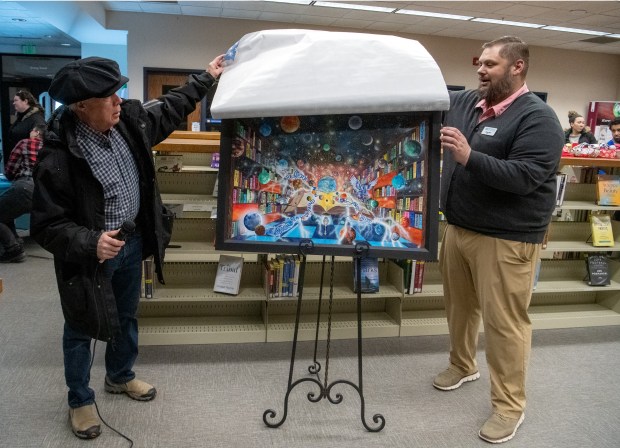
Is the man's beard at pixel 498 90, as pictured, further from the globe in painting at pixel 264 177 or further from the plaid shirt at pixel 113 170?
the plaid shirt at pixel 113 170

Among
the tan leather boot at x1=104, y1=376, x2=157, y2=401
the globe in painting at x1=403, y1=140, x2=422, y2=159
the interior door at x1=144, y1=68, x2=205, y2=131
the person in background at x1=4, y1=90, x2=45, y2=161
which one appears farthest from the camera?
the interior door at x1=144, y1=68, x2=205, y2=131

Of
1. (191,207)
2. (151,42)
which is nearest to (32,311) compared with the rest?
(191,207)

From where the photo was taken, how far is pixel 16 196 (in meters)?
4.93

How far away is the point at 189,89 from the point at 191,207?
1262mm

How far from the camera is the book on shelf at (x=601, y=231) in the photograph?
365cm

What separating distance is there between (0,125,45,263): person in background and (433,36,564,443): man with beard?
4.28m

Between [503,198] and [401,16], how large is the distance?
254 inches

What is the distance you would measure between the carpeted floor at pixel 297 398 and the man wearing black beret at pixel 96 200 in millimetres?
282

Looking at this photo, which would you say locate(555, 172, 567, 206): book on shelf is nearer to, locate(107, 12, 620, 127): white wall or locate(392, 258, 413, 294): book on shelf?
locate(392, 258, 413, 294): book on shelf

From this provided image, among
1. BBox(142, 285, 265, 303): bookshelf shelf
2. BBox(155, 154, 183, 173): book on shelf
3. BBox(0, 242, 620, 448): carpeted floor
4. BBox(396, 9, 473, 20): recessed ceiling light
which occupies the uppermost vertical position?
BBox(396, 9, 473, 20): recessed ceiling light

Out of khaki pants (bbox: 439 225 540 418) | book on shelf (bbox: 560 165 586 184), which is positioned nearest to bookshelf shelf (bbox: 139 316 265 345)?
khaki pants (bbox: 439 225 540 418)

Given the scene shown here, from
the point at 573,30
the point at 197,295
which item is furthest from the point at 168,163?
the point at 573,30

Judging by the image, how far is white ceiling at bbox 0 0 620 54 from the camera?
692 cm

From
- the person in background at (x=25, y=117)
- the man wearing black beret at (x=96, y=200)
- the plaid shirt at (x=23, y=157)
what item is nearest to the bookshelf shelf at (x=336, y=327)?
the man wearing black beret at (x=96, y=200)
